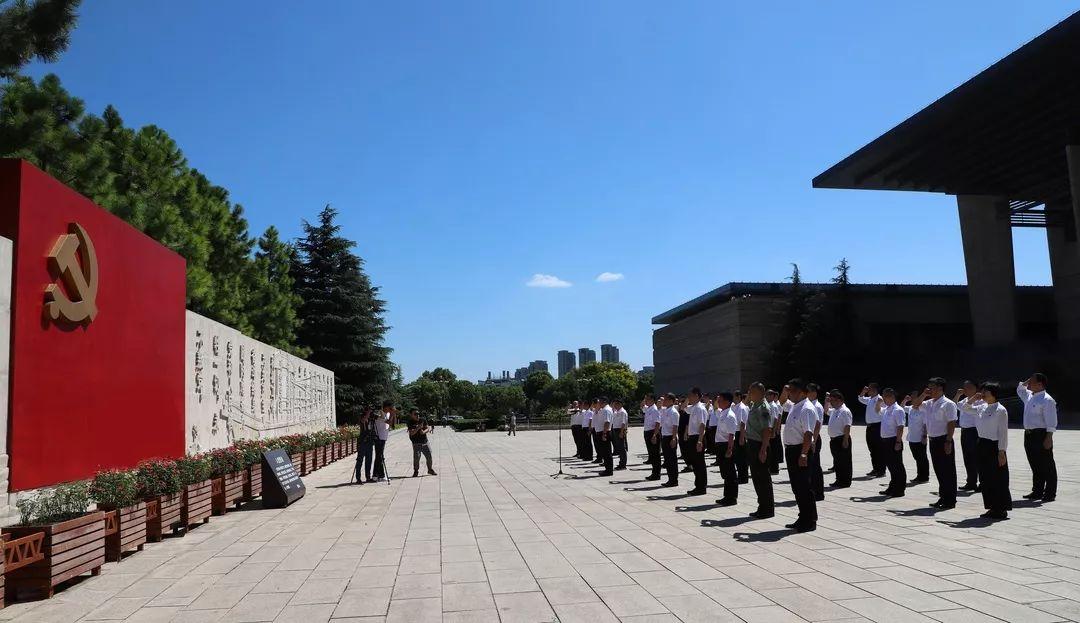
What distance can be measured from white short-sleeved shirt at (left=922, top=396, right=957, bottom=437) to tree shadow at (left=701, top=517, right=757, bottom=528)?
330cm

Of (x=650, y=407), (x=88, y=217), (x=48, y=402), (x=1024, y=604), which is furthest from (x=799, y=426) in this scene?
(x=88, y=217)

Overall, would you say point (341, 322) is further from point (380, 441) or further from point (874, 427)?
point (874, 427)

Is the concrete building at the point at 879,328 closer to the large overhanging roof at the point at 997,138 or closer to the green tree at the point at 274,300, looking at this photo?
the large overhanging roof at the point at 997,138

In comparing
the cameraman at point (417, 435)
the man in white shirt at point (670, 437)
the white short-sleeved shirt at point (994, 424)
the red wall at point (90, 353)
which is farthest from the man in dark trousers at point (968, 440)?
the red wall at point (90, 353)

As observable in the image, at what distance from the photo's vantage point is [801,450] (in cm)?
891

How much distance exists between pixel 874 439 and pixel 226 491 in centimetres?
1107

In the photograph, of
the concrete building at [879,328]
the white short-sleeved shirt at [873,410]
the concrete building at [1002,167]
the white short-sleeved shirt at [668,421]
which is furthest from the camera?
the concrete building at [879,328]

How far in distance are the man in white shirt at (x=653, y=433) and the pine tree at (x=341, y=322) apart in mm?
28766

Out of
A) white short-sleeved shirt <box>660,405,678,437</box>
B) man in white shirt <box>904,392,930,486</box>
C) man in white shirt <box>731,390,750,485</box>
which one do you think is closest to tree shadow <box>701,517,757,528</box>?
man in white shirt <box>731,390,750,485</box>

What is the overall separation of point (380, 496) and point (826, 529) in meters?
7.79

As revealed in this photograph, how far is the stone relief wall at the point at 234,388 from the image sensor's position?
1494 cm

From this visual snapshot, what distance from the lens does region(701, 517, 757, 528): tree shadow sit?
358 inches

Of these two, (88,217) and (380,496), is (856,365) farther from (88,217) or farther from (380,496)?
(88,217)

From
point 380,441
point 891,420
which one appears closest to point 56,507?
point 380,441
